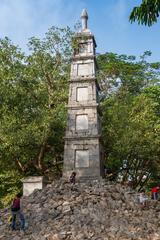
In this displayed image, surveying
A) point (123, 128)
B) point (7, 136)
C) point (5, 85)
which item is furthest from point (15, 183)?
point (123, 128)

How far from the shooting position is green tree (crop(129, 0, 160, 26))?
28.2 ft

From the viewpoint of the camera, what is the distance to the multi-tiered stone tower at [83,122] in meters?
19.4

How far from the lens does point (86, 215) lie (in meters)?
14.2

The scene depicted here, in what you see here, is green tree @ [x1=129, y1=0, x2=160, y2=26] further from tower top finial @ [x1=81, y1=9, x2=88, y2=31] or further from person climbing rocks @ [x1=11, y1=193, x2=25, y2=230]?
tower top finial @ [x1=81, y1=9, x2=88, y2=31]

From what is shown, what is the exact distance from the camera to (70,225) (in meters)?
13.3

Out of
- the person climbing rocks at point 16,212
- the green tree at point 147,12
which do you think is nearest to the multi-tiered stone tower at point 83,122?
the person climbing rocks at point 16,212

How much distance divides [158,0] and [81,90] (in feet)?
43.1

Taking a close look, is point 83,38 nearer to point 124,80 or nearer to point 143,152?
point 124,80

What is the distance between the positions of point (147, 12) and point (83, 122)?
484 inches

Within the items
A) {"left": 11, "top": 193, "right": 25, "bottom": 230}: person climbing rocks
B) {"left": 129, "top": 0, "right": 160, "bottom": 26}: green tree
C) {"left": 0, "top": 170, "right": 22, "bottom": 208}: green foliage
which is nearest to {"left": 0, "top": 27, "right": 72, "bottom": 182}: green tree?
{"left": 0, "top": 170, "right": 22, "bottom": 208}: green foliage

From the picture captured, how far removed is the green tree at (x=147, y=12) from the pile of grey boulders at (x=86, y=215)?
784cm

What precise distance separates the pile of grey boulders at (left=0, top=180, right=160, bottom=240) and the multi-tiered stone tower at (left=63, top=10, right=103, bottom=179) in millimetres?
2012

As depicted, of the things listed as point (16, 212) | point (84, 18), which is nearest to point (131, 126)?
point (84, 18)

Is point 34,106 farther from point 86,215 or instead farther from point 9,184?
point 86,215
